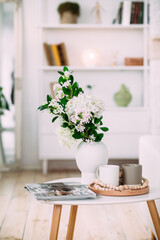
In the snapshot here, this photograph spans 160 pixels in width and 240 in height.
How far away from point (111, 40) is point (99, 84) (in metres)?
0.53

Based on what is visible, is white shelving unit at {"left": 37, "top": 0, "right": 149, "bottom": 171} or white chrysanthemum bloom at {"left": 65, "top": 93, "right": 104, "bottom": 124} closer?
white chrysanthemum bloom at {"left": 65, "top": 93, "right": 104, "bottom": 124}

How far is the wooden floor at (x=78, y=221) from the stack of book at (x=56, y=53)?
1.72m

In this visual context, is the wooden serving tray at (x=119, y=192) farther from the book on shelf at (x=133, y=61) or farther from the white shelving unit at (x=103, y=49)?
the book on shelf at (x=133, y=61)

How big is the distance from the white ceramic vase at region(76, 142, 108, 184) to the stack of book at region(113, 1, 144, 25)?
315cm

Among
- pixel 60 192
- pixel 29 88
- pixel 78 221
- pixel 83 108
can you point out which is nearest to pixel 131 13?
pixel 29 88

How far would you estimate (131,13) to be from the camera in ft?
15.3

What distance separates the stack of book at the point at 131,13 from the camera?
4.59 meters

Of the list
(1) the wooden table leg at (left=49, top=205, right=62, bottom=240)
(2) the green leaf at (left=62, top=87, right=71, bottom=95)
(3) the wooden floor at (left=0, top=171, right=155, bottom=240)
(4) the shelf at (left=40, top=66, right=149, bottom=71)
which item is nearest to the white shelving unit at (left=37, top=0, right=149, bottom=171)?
(4) the shelf at (left=40, top=66, right=149, bottom=71)

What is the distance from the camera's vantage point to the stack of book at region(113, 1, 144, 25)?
4.59 metres

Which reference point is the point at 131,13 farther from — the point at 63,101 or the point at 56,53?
the point at 63,101

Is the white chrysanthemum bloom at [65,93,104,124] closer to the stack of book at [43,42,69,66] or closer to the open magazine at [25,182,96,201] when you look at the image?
the open magazine at [25,182,96,201]

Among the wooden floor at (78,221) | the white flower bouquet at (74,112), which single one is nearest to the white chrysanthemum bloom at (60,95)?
the white flower bouquet at (74,112)

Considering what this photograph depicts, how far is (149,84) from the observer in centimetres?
468

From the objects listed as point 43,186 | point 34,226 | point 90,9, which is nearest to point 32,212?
point 34,226
